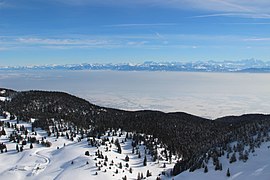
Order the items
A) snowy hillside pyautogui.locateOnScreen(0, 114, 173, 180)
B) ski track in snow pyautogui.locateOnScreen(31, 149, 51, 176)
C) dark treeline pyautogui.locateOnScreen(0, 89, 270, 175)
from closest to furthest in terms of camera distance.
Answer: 1. snowy hillside pyautogui.locateOnScreen(0, 114, 173, 180)
2. ski track in snow pyautogui.locateOnScreen(31, 149, 51, 176)
3. dark treeline pyautogui.locateOnScreen(0, 89, 270, 175)

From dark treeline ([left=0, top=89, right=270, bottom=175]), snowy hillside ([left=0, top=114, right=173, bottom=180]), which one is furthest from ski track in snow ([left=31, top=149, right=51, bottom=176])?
dark treeline ([left=0, top=89, right=270, bottom=175])

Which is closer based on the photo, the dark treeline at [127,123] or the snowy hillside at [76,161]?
the snowy hillside at [76,161]

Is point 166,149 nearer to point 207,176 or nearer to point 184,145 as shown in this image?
point 184,145

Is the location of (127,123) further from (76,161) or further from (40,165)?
(40,165)

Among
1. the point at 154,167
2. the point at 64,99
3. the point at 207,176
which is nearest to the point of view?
the point at 207,176

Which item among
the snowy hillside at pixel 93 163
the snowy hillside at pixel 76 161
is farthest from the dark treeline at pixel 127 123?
the snowy hillside at pixel 93 163

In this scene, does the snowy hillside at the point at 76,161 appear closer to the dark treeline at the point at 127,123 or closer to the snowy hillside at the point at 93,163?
the snowy hillside at the point at 93,163

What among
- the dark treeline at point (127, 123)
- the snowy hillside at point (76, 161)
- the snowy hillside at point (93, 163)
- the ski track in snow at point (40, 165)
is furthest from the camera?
the dark treeline at point (127, 123)

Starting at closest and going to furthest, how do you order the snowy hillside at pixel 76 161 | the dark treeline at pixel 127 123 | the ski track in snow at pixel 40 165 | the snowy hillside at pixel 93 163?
the snowy hillside at pixel 93 163
the snowy hillside at pixel 76 161
the ski track in snow at pixel 40 165
the dark treeline at pixel 127 123

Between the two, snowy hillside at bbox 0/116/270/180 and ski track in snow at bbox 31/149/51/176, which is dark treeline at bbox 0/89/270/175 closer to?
snowy hillside at bbox 0/116/270/180

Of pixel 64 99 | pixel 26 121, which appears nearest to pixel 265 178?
pixel 26 121

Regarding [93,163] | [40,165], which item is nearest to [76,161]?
[93,163]
